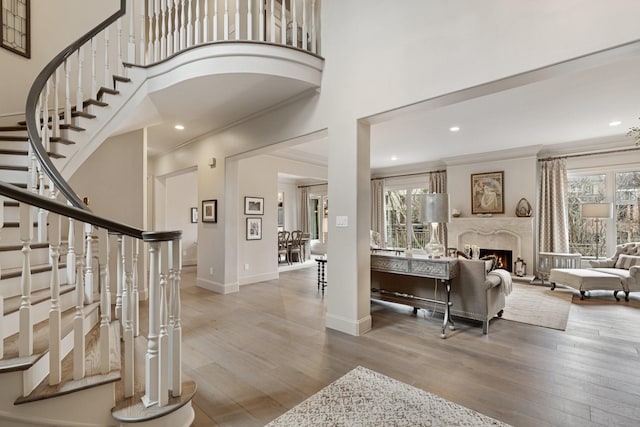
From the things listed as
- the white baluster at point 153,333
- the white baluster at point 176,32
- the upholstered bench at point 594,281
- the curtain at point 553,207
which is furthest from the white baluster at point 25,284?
the curtain at point 553,207

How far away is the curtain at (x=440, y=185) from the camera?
7.88 meters

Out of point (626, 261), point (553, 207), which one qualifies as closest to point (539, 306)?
point (626, 261)

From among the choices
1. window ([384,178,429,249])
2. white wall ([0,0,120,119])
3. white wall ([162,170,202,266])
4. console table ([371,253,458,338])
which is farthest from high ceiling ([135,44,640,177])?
window ([384,178,429,249])

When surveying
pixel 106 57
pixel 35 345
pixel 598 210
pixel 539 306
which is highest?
pixel 106 57

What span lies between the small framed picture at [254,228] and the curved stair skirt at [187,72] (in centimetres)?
270

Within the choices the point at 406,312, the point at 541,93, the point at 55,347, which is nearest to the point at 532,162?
the point at 541,93

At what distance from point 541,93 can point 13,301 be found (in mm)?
5556

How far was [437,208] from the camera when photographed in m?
3.58

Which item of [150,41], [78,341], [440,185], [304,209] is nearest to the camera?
[78,341]

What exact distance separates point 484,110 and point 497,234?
12.0ft

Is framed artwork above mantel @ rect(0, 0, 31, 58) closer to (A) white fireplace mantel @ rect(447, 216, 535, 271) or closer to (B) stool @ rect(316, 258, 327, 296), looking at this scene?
(B) stool @ rect(316, 258, 327, 296)

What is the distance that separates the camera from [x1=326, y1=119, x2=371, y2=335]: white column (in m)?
3.31

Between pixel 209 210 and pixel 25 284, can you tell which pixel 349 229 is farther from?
pixel 209 210

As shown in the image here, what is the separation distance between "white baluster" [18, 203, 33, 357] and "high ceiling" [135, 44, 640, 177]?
7.78ft
